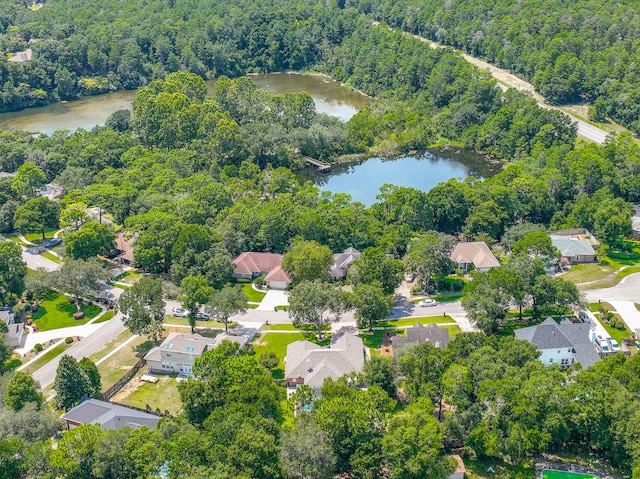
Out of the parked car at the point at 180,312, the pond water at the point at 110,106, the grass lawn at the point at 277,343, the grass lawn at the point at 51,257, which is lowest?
the pond water at the point at 110,106

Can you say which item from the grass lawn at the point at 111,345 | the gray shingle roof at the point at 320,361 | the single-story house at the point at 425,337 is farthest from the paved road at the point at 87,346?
the single-story house at the point at 425,337

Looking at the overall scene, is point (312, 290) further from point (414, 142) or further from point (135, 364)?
point (414, 142)

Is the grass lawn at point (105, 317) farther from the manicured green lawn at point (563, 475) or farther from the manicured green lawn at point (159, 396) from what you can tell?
the manicured green lawn at point (563, 475)

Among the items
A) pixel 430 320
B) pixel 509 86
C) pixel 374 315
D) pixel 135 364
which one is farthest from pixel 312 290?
pixel 509 86

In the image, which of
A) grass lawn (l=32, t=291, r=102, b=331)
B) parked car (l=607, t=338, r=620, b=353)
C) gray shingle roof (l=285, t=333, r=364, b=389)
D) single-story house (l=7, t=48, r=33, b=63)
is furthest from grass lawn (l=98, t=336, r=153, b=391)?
single-story house (l=7, t=48, r=33, b=63)

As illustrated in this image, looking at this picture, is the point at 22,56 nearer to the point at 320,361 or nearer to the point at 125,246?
the point at 125,246

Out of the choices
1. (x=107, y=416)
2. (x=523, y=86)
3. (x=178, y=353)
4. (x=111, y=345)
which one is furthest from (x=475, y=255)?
(x=523, y=86)
